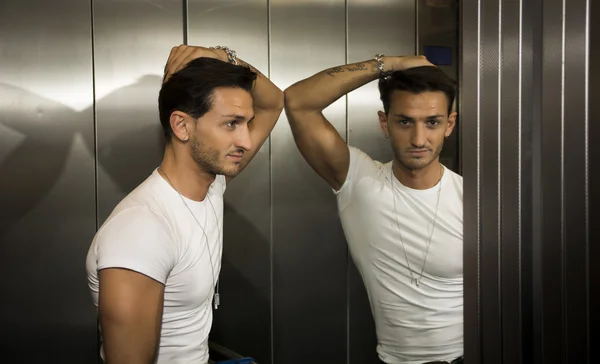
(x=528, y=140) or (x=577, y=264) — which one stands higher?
(x=528, y=140)

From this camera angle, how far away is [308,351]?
9.54ft

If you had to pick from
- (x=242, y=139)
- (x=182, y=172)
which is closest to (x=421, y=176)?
(x=242, y=139)

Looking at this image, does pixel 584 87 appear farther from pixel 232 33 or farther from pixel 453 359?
pixel 232 33

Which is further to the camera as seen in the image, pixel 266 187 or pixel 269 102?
pixel 266 187

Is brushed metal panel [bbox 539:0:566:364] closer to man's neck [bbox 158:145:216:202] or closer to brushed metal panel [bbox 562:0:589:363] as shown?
brushed metal panel [bbox 562:0:589:363]

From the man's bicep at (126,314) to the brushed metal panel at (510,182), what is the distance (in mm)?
832

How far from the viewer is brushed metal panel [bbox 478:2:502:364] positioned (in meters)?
1.12

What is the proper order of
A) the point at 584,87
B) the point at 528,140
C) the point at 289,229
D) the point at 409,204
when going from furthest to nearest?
the point at 289,229
the point at 409,204
the point at 528,140
the point at 584,87

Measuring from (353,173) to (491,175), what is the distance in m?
1.03

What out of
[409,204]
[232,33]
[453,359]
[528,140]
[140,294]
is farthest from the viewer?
[232,33]

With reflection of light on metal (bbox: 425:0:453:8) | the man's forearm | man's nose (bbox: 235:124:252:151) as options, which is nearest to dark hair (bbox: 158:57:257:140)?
man's nose (bbox: 235:124:252:151)

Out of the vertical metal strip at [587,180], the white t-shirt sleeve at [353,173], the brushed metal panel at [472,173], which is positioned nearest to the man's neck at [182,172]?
the white t-shirt sleeve at [353,173]

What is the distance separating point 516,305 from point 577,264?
5.9 inches

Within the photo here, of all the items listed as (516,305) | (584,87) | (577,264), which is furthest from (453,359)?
(584,87)
